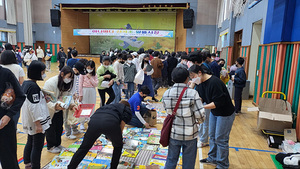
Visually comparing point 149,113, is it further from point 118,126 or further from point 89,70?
point 118,126

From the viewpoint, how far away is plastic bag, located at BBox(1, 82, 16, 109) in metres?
2.01

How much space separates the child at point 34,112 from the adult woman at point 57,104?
428 millimetres

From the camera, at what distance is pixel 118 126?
251 centimetres

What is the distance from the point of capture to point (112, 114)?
254 cm

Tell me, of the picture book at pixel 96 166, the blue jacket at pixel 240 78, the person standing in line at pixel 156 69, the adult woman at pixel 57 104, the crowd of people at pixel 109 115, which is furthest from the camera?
the person standing in line at pixel 156 69

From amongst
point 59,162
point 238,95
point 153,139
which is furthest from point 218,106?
point 238,95

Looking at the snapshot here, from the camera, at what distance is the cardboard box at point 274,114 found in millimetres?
4031

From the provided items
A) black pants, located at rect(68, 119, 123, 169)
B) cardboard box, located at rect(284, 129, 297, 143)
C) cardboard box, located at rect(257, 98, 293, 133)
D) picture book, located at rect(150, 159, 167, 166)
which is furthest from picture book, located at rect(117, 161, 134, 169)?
cardboard box, located at rect(284, 129, 297, 143)

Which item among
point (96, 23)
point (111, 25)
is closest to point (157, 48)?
point (111, 25)

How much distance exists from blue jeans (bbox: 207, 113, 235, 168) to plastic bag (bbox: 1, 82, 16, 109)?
2.43m

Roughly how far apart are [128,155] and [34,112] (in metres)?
1.55

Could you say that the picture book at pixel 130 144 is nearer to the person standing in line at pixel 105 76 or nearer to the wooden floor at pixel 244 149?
the wooden floor at pixel 244 149

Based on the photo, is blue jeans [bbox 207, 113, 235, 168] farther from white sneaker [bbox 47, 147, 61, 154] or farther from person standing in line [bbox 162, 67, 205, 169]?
white sneaker [bbox 47, 147, 61, 154]

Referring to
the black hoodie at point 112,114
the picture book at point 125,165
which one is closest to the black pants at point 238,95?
the picture book at point 125,165
